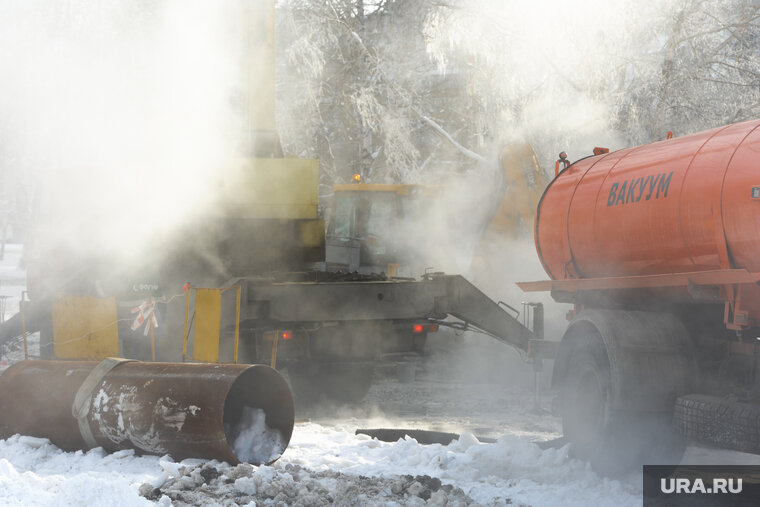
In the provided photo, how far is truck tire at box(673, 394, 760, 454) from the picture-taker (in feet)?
16.6

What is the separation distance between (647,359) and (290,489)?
8.48ft

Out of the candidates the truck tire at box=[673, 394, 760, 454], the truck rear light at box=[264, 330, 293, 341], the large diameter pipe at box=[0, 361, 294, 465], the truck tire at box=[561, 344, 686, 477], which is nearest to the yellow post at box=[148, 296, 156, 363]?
the truck rear light at box=[264, 330, 293, 341]

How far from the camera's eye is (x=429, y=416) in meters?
9.03

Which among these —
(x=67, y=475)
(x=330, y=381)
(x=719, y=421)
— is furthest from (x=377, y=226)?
(x=719, y=421)

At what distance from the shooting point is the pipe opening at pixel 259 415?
21.4 ft

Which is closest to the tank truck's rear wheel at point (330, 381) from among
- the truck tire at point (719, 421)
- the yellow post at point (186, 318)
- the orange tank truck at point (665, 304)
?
the yellow post at point (186, 318)

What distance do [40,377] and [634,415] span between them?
4677 millimetres

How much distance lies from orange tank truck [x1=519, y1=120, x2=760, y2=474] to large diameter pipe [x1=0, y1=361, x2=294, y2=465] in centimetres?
244

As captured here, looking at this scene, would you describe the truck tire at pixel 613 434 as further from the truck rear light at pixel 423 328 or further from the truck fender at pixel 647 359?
the truck rear light at pixel 423 328

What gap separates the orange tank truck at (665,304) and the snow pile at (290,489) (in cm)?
149

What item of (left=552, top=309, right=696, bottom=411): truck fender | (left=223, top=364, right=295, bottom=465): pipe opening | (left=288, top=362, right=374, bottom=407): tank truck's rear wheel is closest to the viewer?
(left=552, top=309, right=696, bottom=411): truck fender

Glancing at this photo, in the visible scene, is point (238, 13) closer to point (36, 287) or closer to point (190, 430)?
point (36, 287)

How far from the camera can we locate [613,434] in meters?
5.95

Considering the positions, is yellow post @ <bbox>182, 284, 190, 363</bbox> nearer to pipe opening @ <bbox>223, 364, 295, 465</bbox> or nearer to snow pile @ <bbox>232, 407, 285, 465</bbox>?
pipe opening @ <bbox>223, 364, 295, 465</bbox>
